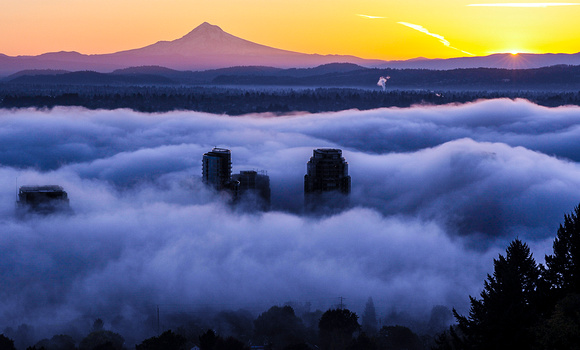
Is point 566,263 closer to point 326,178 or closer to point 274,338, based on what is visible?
point 274,338

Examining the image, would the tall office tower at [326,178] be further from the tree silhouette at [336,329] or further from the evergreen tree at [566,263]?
the evergreen tree at [566,263]

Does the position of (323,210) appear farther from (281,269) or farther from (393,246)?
(281,269)

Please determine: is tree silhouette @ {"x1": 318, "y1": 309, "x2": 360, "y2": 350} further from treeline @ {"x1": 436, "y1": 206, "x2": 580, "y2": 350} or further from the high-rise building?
the high-rise building

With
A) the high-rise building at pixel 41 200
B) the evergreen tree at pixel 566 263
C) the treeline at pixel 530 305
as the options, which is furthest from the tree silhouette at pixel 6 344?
the high-rise building at pixel 41 200

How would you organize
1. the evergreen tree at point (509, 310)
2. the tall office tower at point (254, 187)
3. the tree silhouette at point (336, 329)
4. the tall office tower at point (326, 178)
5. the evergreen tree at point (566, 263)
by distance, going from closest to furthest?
the evergreen tree at point (509, 310) → the evergreen tree at point (566, 263) → the tree silhouette at point (336, 329) → the tall office tower at point (326, 178) → the tall office tower at point (254, 187)

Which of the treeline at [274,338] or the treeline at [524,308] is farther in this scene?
the treeline at [274,338]

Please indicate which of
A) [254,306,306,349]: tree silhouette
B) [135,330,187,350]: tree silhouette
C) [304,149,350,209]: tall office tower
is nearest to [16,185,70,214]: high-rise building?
[304,149,350,209]: tall office tower
